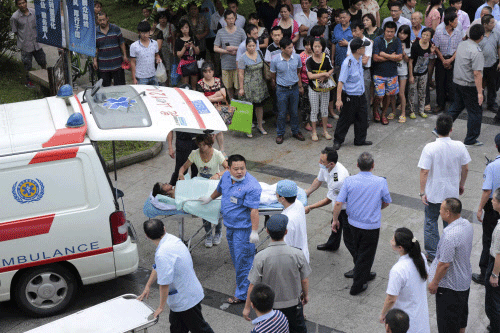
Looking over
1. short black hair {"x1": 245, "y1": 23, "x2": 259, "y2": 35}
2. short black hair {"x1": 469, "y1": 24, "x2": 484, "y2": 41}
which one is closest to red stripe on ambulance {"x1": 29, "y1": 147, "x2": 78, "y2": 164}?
short black hair {"x1": 245, "y1": 23, "x2": 259, "y2": 35}

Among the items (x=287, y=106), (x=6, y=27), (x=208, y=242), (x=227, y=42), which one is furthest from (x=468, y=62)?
(x=6, y=27)

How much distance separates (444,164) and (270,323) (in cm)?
361

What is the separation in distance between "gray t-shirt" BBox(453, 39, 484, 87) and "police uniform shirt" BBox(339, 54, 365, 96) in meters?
1.59

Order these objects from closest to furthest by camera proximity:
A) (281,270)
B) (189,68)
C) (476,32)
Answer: (281,270)
(476,32)
(189,68)

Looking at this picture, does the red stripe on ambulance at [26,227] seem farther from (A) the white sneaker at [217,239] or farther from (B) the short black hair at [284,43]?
(B) the short black hair at [284,43]

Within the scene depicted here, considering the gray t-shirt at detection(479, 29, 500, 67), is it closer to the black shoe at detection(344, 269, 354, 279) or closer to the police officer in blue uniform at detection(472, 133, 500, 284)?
the police officer in blue uniform at detection(472, 133, 500, 284)

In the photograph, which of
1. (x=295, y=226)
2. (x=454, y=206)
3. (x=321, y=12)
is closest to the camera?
(x=454, y=206)

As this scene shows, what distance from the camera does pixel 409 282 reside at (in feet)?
18.6

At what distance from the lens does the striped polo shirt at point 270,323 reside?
502cm

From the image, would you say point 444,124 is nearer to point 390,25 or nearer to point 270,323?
point 270,323

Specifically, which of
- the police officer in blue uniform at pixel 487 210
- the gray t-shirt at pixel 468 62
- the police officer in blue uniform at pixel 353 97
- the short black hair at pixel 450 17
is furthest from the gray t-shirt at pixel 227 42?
the police officer in blue uniform at pixel 487 210

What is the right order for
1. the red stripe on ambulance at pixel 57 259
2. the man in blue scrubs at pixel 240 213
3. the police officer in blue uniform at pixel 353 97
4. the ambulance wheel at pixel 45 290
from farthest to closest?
1. the police officer in blue uniform at pixel 353 97
2. the man in blue scrubs at pixel 240 213
3. the ambulance wheel at pixel 45 290
4. the red stripe on ambulance at pixel 57 259

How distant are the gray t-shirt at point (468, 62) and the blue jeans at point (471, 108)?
0.42 ft

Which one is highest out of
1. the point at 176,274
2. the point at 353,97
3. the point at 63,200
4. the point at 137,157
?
the point at 353,97
